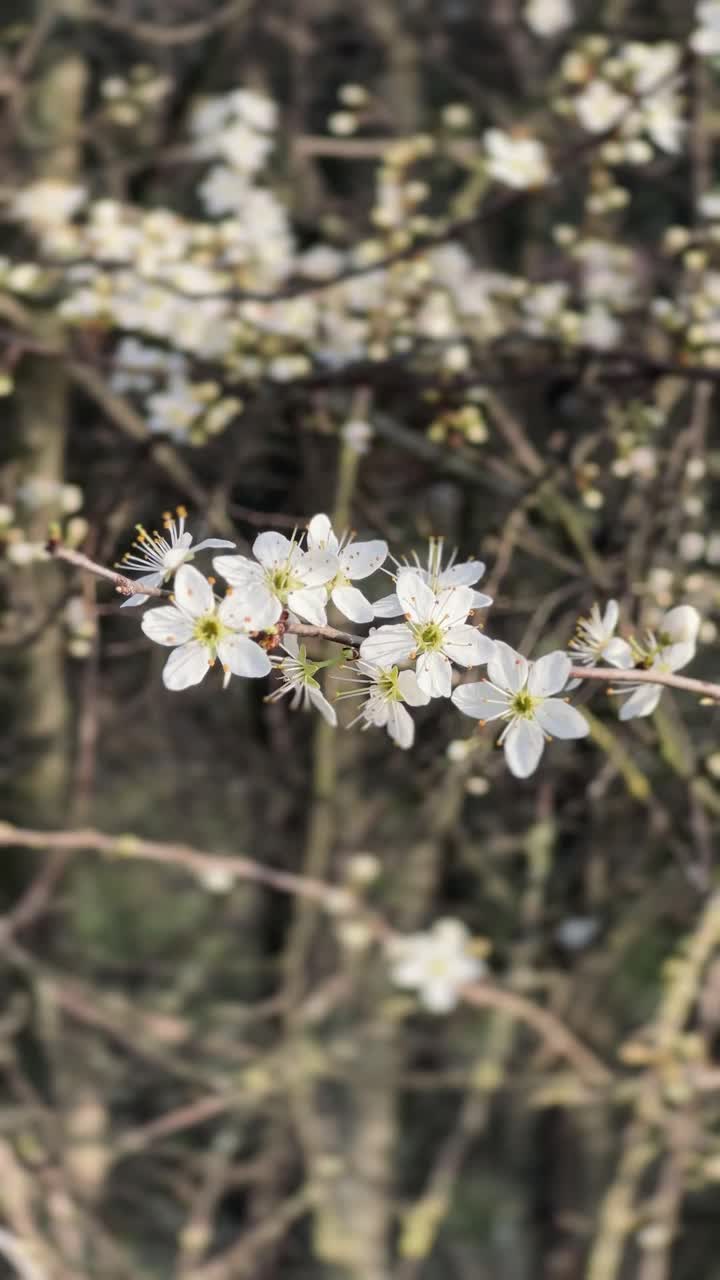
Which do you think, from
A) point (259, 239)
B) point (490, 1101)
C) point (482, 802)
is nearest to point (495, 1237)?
point (490, 1101)

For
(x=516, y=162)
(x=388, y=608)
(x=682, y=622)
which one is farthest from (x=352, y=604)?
(x=516, y=162)

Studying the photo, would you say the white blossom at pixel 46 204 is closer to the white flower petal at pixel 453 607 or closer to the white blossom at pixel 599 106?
the white blossom at pixel 599 106

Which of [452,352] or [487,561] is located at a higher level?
[452,352]

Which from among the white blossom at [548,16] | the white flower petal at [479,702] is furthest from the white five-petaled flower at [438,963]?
the white blossom at [548,16]

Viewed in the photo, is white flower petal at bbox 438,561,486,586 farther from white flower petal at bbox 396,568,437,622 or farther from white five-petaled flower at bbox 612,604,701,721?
white five-petaled flower at bbox 612,604,701,721

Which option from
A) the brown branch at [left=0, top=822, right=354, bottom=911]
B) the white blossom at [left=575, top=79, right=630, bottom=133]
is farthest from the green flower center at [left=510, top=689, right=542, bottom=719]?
the white blossom at [left=575, top=79, right=630, bottom=133]

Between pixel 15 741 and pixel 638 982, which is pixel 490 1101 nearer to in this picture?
pixel 638 982

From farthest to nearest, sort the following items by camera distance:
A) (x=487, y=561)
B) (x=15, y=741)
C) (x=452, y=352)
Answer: (x=15, y=741) → (x=452, y=352) → (x=487, y=561)

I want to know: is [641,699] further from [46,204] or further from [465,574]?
[46,204]
